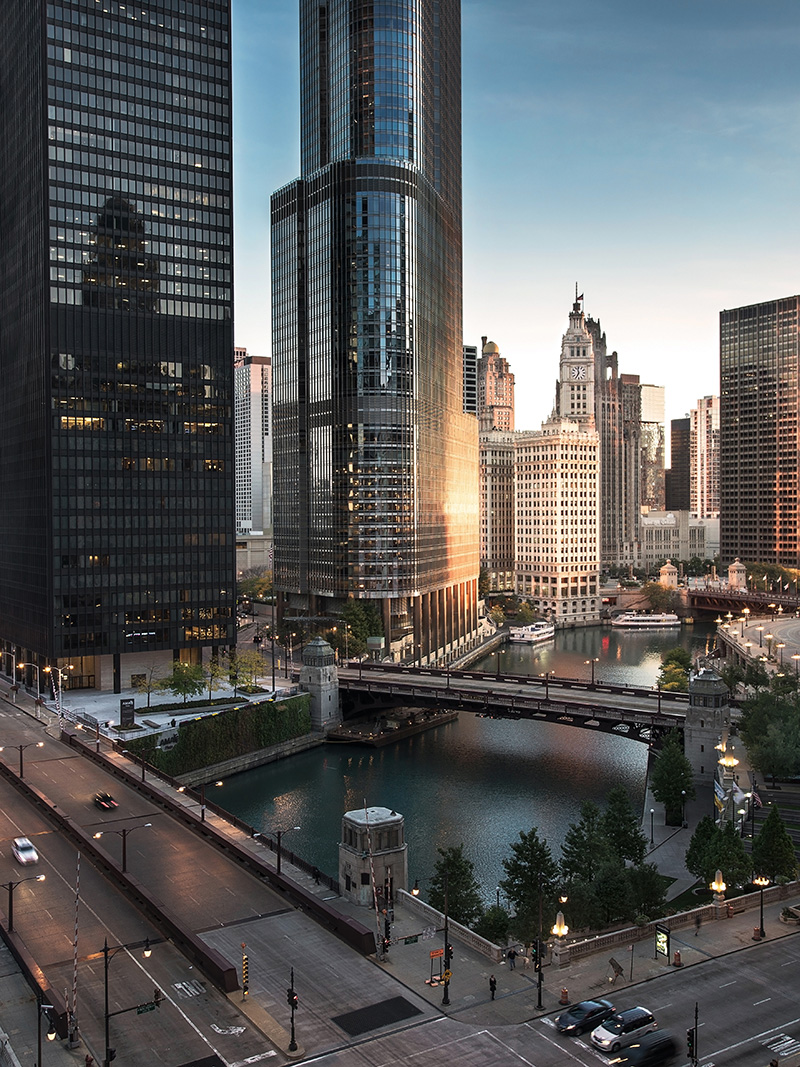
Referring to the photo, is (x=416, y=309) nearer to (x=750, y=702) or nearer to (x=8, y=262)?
(x=8, y=262)

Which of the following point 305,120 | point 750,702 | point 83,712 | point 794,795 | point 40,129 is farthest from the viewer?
point 305,120

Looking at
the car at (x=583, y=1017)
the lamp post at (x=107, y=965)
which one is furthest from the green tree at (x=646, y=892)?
the lamp post at (x=107, y=965)

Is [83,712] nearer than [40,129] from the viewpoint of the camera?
Yes

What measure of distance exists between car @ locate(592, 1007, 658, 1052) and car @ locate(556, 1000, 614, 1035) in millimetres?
691

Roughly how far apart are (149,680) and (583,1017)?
345 feet

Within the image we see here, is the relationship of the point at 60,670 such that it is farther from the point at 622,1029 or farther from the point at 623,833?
the point at 622,1029

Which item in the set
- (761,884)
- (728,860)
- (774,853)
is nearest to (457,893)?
(728,860)

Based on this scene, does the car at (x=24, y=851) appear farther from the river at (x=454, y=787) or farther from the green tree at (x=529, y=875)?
the green tree at (x=529, y=875)

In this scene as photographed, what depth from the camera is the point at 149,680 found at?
140250mm

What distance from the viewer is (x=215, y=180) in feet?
487

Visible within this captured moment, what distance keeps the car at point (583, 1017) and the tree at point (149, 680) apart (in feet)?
283

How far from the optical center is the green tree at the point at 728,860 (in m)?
61.8

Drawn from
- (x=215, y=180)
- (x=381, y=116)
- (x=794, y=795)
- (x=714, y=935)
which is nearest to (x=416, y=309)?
(x=381, y=116)

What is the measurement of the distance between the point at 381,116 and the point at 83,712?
12418 cm
